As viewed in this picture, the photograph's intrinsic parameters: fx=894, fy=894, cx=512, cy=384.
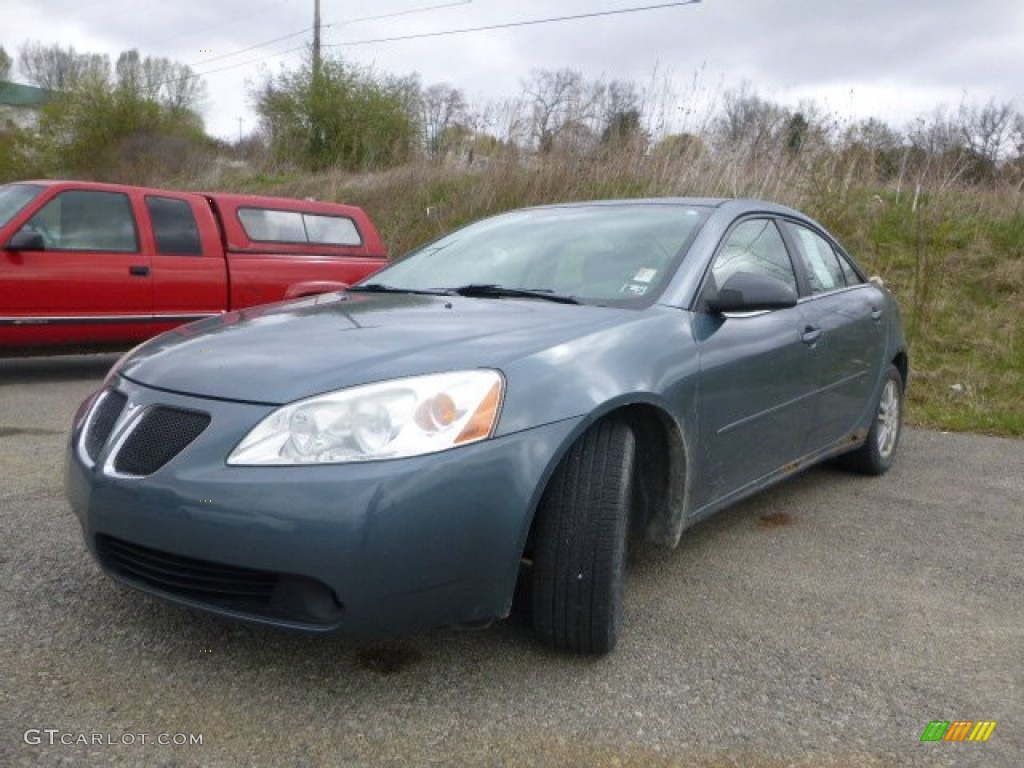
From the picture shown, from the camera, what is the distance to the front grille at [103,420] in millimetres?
2318

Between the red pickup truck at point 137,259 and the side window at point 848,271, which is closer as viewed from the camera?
the side window at point 848,271

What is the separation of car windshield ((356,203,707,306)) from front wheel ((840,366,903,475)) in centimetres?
180

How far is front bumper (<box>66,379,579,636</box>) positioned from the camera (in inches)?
77.9

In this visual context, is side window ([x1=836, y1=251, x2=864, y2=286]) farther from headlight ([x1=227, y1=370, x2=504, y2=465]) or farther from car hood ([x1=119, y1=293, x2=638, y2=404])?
headlight ([x1=227, y1=370, x2=504, y2=465])

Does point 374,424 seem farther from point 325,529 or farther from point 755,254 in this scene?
point 755,254

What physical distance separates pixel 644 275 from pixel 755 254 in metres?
0.73

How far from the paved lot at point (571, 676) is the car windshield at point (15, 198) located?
416 centimetres

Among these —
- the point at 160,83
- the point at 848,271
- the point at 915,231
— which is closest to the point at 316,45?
the point at 160,83

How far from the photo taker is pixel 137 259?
7258mm

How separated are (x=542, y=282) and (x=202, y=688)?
170 cm

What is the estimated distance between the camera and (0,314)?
6477 mm

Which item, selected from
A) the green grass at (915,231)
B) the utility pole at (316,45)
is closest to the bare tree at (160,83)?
the utility pole at (316,45)

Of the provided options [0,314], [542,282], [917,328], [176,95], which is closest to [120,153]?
[176,95]

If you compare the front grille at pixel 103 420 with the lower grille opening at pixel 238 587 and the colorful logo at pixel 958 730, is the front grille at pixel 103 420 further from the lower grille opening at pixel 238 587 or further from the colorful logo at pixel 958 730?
the colorful logo at pixel 958 730
